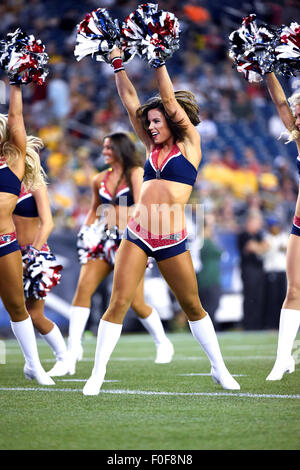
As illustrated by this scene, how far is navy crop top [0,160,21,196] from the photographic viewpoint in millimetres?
4770

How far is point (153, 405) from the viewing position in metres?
4.30

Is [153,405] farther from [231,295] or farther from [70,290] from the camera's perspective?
[231,295]

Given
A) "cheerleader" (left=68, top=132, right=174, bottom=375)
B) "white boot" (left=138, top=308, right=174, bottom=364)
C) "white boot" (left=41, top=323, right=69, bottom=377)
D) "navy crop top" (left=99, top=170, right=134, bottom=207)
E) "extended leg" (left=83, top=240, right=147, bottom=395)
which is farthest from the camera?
"white boot" (left=138, top=308, right=174, bottom=364)

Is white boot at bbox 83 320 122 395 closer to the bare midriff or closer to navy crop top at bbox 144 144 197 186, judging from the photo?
the bare midriff

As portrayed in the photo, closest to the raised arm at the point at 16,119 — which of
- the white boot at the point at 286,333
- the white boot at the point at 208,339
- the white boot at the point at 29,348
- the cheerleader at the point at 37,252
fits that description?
the cheerleader at the point at 37,252

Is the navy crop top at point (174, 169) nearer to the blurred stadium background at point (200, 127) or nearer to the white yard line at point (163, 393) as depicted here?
the white yard line at point (163, 393)

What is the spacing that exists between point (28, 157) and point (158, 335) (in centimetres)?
248

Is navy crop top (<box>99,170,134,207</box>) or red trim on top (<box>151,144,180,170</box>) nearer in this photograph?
red trim on top (<box>151,144,180,170</box>)

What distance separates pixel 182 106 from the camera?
4.73 m

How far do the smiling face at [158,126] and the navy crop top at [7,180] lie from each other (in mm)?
913

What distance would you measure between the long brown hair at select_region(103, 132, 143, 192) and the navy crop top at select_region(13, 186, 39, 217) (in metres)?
0.93

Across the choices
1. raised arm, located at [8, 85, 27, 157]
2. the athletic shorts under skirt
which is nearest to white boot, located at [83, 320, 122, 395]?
the athletic shorts under skirt
